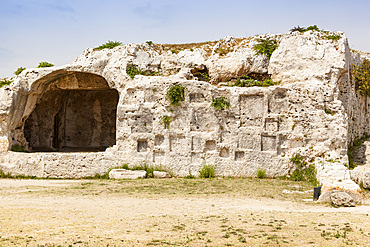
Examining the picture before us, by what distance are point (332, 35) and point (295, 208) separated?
10487mm

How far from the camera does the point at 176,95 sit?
17688 millimetres

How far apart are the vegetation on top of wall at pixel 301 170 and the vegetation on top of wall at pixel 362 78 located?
581 cm

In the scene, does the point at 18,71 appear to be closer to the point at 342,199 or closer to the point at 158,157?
the point at 158,157

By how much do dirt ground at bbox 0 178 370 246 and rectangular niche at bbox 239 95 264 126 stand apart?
11.3ft

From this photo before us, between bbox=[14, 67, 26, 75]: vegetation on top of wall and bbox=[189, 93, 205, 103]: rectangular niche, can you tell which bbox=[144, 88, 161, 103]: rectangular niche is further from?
bbox=[14, 67, 26, 75]: vegetation on top of wall

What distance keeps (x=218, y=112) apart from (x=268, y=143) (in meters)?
2.43

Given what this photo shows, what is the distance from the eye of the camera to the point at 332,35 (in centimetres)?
1856

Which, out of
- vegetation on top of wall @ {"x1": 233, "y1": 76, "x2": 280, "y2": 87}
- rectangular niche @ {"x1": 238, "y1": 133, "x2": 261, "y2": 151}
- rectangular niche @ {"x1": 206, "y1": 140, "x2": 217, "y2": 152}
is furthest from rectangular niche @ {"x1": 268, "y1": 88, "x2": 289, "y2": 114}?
rectangular niche @ {"x1": 206, "y1": 140, "x2": 217, "y2": 152}

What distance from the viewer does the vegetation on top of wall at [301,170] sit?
54.6 feet

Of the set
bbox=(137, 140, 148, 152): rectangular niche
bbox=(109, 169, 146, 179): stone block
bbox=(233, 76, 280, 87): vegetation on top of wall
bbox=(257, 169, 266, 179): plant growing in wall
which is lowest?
bbox=(109, 169, 146, 179): stone block

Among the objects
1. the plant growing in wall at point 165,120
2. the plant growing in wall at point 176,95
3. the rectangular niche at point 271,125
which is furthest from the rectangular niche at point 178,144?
the rectangular niche at point 271,125

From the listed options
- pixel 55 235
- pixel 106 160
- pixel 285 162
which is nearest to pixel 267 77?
pixel 285 162

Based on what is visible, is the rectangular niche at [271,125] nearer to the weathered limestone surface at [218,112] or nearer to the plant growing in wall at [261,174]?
the weathered limestone surface at [218,112]

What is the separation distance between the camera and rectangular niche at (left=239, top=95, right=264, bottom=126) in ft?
57.5
